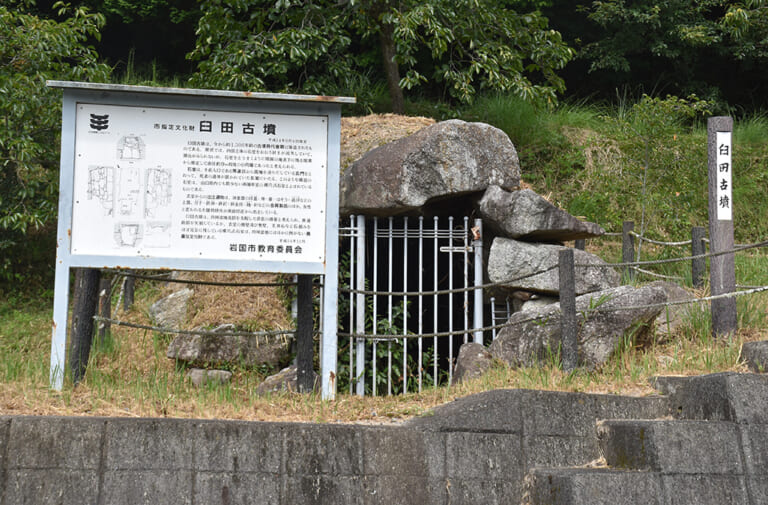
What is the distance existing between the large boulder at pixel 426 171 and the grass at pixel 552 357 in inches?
58.7

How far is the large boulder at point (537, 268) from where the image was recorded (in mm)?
7219

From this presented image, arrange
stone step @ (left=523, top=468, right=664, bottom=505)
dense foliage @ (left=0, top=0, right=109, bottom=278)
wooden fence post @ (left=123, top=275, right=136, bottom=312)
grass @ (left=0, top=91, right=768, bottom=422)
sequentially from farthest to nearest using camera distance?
dense foliage @ (left=0, top=0, right=109, bottom=278) → wooden fence post @ (left=123, top=275, right=136, bottom=312) → grass @ (left=0, top=91, right=768, bottom=422) → stone step @ (left=523, top=468, right=664, bottom=505)

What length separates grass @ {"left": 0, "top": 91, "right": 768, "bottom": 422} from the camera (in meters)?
4.67

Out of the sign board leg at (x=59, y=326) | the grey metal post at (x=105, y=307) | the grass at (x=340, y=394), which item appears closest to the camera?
the grass at (x=340, y=394)

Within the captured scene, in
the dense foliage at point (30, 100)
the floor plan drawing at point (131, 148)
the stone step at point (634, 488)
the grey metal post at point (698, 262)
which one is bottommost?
the stone step at point (634, 488)

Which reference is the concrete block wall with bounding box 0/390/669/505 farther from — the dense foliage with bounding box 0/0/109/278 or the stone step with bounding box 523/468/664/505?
the dense foliage with bounding box 0/0/109/278

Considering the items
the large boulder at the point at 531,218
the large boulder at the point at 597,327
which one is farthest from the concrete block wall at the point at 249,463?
the large boulder at the point at 531,218

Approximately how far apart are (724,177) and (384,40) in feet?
25.5

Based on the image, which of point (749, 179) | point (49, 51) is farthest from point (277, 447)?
point (749, 179)

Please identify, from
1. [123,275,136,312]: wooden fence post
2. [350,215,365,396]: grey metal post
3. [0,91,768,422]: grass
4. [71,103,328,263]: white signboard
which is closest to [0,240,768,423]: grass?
[0,91,768,422]: grass

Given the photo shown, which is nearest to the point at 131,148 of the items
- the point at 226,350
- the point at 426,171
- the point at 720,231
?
the point at 226,350

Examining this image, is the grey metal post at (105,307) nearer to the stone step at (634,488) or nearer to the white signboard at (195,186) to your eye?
the white signboard at (195,186)

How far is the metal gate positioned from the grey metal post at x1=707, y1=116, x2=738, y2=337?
2056 millimetres

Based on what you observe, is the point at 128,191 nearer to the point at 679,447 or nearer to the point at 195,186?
the point at 195,186
